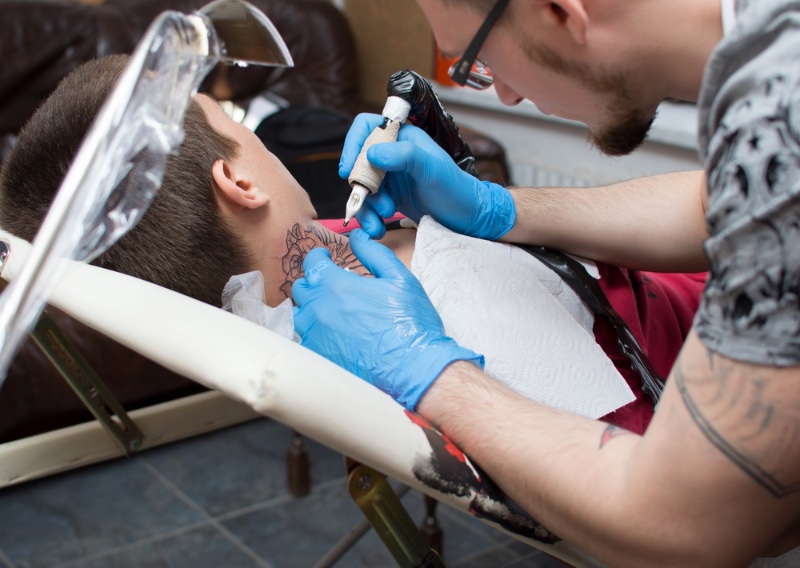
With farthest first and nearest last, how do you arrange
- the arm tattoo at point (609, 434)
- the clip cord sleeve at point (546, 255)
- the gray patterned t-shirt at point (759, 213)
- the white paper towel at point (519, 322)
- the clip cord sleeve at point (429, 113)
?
the clip cord sleeve at point (429, 113)
the clip cord sleeve at point (546, 255)
the white paper towel at point (519, 322)
the arm tattoo at point (609, 434)
the gray patterned t-shirt at point (759, 213)

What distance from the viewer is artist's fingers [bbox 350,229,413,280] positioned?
1098 mm

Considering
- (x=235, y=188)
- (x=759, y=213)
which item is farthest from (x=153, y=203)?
(x=759, y=213)

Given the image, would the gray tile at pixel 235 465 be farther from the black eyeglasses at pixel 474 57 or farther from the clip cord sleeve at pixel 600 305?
the black eyeglasses at pixel 474 57

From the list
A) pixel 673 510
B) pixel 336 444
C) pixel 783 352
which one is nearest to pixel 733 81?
pixel 783 352

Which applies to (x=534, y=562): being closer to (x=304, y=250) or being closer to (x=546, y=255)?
(x=546, y=255)

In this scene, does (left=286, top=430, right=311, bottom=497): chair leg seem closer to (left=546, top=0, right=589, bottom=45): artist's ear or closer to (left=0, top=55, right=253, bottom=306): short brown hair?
(left=0, top=55, right=253, bottom=306): short brown hair

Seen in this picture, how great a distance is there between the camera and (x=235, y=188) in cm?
123

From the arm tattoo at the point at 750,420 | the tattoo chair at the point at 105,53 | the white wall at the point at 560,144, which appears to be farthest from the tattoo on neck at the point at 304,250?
the white wall at the point at 560,144

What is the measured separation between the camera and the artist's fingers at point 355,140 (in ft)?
4.22

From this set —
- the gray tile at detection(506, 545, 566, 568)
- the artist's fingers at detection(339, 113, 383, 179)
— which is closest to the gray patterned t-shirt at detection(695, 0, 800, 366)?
the artist's fingers at detection(339, 113, 383, 179)

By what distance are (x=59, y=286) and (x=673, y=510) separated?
2.50 ft

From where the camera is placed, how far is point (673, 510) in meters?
0.75

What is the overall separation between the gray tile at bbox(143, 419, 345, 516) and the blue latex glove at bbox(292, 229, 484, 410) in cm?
141

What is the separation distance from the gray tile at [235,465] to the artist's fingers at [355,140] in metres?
1.38
